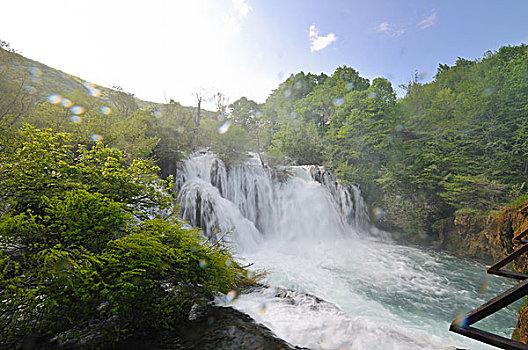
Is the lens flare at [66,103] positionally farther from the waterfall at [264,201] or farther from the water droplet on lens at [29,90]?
the waterfall at [264,201]

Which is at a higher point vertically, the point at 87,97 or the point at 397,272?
the point at 87,97

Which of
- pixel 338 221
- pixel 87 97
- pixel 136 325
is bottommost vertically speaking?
pixel 338 221

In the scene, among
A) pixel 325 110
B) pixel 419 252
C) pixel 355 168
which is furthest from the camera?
pixel 325 110

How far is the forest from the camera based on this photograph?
107 inches

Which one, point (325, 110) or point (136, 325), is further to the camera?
point (325, 110)

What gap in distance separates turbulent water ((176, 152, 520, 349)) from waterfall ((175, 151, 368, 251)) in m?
0.06

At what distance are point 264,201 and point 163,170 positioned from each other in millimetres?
6077

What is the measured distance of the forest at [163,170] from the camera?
107 inches

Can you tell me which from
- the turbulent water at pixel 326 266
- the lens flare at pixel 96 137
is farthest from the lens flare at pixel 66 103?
the turbulent water at pixel 326 266

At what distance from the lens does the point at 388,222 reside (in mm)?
16359

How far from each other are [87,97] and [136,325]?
14080 millimetres

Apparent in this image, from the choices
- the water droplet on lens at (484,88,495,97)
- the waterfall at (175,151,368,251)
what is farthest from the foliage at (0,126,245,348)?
the water droplet on lens at (484,88,495,97)

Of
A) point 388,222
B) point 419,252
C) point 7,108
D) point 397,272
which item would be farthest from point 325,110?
point 7,108

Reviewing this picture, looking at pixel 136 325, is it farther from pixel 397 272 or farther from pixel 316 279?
pixel 397 272
